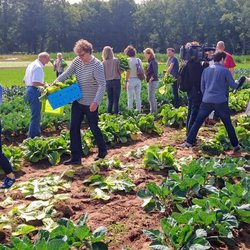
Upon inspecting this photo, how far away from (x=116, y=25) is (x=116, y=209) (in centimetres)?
8717

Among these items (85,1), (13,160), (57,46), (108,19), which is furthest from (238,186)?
(85,1)

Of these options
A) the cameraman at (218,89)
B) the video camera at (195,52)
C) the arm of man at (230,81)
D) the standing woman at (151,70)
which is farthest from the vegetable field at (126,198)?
the standing woman at (151,70)

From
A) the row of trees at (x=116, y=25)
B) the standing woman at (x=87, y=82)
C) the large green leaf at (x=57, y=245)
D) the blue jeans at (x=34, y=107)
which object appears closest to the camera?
the large green leaf at (x=57, y=245)

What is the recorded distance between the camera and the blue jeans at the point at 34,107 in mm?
9094

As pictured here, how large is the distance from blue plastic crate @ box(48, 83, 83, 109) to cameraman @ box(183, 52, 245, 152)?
2.40m

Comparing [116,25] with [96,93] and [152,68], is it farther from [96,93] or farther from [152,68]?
[96,93]

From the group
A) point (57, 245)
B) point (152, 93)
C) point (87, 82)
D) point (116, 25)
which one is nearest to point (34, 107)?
point (87, 82)

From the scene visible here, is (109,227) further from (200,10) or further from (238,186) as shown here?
(200,10)

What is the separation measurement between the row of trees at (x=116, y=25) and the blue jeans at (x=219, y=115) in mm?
71180

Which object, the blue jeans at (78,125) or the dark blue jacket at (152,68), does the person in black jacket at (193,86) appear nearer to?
the blue jeans at (78,125)

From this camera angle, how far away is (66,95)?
6.94 m

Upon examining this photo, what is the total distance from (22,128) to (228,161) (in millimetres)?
5574

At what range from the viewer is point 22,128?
34.6 ft

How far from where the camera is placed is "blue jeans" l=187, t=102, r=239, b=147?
8.02 m
